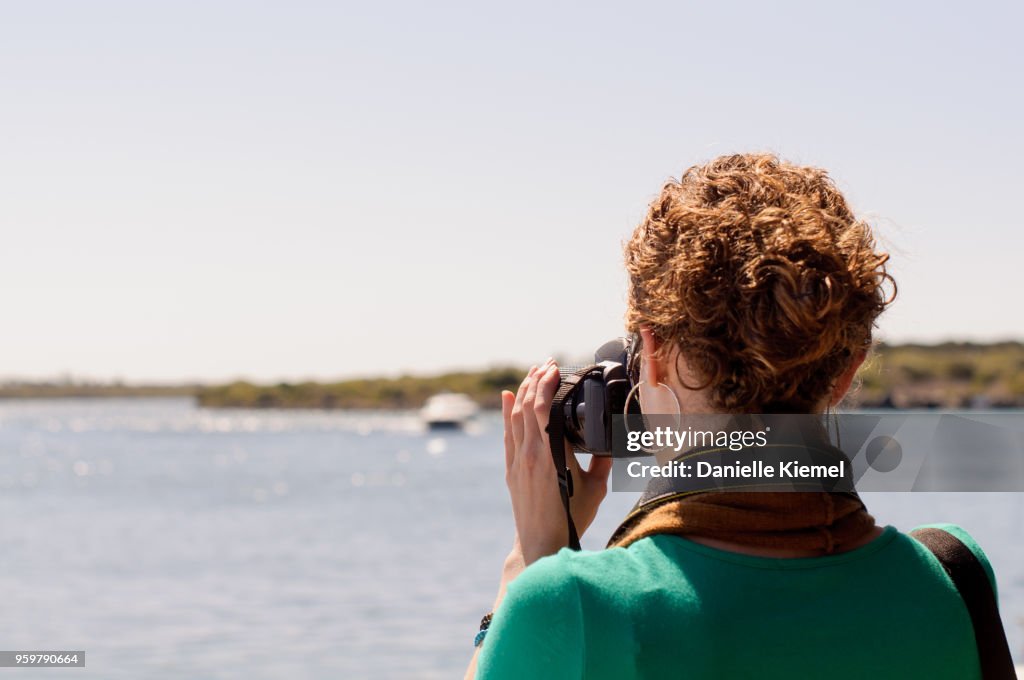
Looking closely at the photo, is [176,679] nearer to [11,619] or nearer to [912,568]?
[11,619]

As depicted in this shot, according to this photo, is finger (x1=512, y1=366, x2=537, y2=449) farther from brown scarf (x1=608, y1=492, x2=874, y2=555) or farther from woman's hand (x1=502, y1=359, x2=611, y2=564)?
brown scarf (x1=608, y1=492, x2=874, y2=555)

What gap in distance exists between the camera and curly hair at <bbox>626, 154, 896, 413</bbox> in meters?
1.15

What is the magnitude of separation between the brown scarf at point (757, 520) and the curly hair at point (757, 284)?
99mm

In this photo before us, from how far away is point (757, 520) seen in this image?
1136 millimetres

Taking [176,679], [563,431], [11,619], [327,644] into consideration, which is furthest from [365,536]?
[563,431]

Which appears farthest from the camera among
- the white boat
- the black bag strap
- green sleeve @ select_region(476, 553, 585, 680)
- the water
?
the white boat

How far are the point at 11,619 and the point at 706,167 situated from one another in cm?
1685

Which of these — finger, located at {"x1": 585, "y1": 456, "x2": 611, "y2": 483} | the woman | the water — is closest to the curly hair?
the woman

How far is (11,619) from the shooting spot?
15930 mm

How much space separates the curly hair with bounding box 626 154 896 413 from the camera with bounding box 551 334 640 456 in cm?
19

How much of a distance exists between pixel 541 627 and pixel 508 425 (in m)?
0.40

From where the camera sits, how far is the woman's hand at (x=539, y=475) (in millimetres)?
1342

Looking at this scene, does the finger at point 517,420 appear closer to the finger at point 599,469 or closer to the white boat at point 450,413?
the finger at point 599,469

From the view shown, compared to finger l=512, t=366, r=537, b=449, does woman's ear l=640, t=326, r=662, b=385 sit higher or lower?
higher
